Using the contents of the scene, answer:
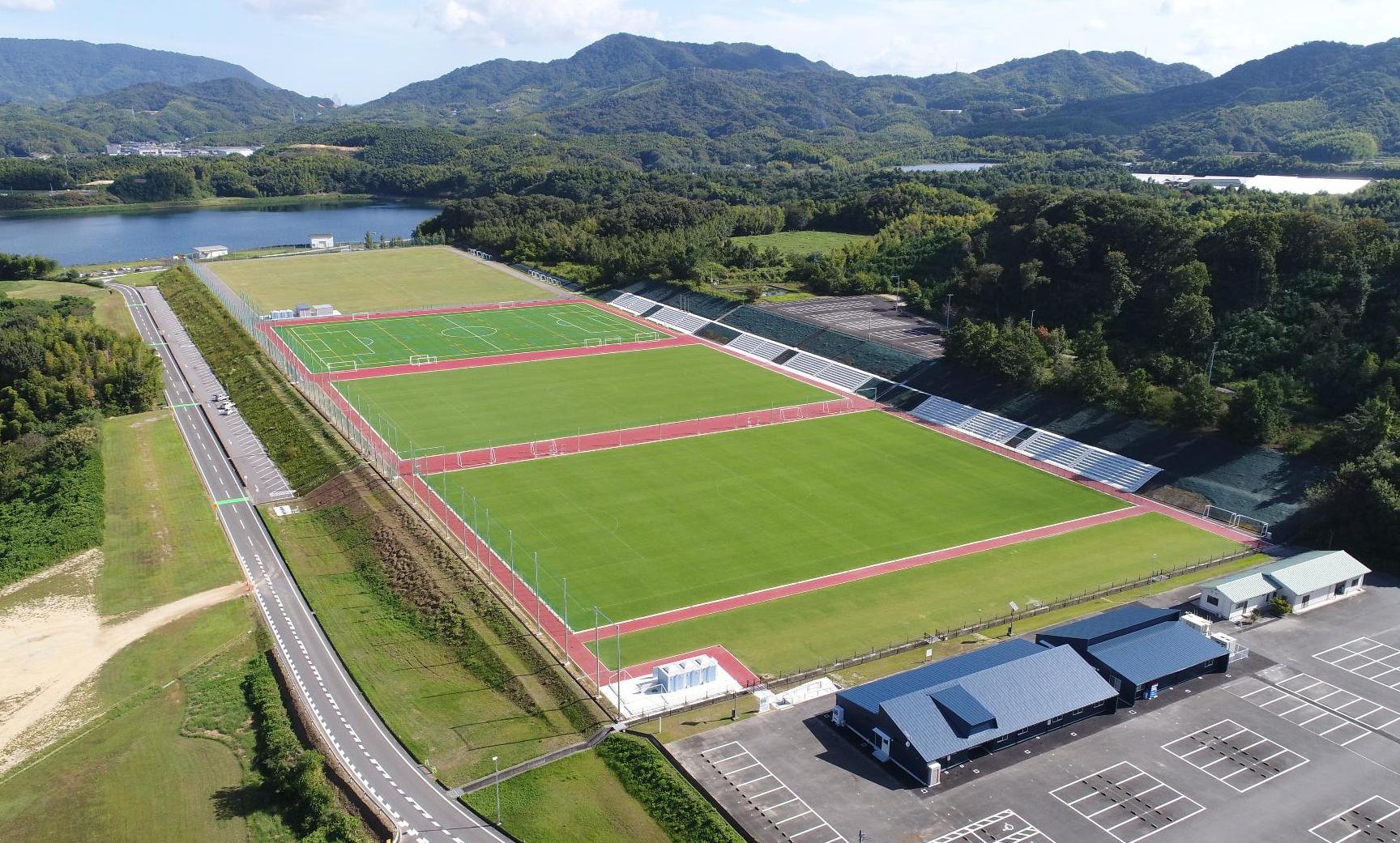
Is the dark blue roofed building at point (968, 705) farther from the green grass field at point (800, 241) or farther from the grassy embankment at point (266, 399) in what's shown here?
the green grass field at point (800, 241)

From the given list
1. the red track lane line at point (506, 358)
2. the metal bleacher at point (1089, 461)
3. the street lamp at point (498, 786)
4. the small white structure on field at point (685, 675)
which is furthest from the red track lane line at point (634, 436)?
the street lamp at point (498, 786)

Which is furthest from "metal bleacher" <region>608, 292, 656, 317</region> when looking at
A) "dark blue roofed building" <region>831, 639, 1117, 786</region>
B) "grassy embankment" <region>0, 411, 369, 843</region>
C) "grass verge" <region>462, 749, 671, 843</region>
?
"grass verge" <region>462, 749, 671, 843</region>

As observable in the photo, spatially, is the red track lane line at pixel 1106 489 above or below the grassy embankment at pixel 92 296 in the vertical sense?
below

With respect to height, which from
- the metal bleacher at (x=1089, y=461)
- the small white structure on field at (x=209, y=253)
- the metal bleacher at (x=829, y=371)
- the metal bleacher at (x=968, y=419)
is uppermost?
the small white structure on field at (x=209, y=253)

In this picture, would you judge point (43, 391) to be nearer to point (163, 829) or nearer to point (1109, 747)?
point (163, 829)

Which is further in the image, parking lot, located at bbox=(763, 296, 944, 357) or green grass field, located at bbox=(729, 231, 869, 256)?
green grass field, located at bbox=(729, 231, 869, 256)

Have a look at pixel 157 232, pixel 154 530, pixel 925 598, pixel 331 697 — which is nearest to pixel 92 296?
pixel 157 232

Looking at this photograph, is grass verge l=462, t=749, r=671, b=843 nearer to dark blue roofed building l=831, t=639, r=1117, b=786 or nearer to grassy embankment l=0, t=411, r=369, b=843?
grassy embankment l=0, t=411, r=369, b=843
